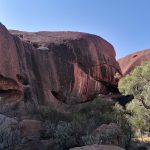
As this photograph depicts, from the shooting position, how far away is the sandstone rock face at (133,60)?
57094 millimetres

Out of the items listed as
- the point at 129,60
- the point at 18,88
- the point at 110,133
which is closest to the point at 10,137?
the point at 110,133

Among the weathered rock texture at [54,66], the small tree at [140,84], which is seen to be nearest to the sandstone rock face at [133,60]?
the weathered rock texture at [54,66]

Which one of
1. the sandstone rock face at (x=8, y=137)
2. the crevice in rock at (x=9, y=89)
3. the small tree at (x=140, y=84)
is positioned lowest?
the crevice in rock at (x=9, y=89)

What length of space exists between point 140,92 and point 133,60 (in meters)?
42.6

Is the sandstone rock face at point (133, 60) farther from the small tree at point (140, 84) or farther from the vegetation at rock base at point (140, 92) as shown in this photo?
the small tree at point (140, 84)

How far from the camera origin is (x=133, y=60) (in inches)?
2370

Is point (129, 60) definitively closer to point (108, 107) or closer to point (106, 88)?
point (106, 88)

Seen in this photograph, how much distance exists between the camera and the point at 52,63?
36000 mm

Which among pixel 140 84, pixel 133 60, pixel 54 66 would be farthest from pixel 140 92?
pixel 133 60

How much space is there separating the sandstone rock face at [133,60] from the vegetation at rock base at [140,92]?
37463 millimetres

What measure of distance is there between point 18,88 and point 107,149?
20.4 metres

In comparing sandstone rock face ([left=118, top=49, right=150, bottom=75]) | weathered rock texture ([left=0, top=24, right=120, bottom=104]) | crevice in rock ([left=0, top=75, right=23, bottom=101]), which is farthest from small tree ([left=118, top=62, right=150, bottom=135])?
sandstone rock face ([left=118, top=49, right=150, bottom=75])

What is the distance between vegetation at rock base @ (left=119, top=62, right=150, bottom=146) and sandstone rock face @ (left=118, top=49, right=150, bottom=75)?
3746 cm

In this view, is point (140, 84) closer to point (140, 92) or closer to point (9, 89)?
point (140, 92)
